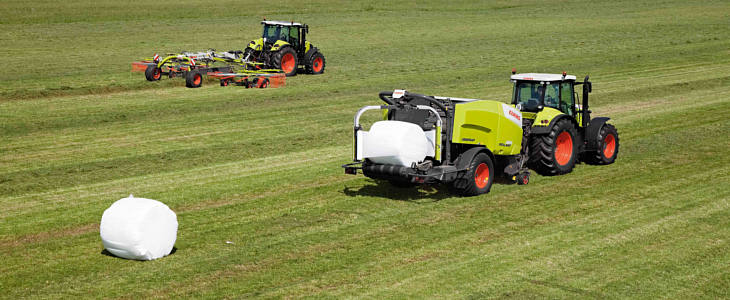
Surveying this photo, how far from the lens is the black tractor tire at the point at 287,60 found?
33.6 metres

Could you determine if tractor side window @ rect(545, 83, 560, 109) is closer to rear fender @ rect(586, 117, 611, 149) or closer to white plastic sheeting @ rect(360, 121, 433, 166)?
rear fender @ rect(586, 117, 611, 149)

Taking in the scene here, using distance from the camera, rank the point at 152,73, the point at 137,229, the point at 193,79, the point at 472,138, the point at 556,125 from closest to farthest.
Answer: the point at 137,229 < the point at 472,138 < the point at 556,125 < the point at 193,79 < the point at 152,73

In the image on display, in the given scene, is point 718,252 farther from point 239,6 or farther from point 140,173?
point 239,6

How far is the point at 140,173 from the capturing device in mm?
17828

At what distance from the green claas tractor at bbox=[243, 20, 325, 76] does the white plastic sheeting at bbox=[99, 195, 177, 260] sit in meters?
21.8

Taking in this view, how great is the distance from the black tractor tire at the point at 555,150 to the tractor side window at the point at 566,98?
42 centimetres

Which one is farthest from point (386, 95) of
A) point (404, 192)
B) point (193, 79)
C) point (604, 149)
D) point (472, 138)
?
point (193, 79)

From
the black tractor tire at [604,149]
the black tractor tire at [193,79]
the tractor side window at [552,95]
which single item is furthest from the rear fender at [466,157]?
the black tractor tire at [193,79]

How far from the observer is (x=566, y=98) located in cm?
1734

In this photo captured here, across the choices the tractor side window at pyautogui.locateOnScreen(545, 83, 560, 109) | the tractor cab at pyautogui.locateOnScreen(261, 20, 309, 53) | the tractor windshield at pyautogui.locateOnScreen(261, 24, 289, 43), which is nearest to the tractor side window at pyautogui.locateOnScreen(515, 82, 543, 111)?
the tractor side window at pyautogui.locateOnScreen(545, 83, 560, 109)

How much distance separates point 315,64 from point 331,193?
19.7 metres

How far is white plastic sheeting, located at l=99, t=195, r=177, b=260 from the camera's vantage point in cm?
1127

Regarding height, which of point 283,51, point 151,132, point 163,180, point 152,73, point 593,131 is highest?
point 283,51

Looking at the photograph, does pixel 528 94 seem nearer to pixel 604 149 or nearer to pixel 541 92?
pixel 541 92
